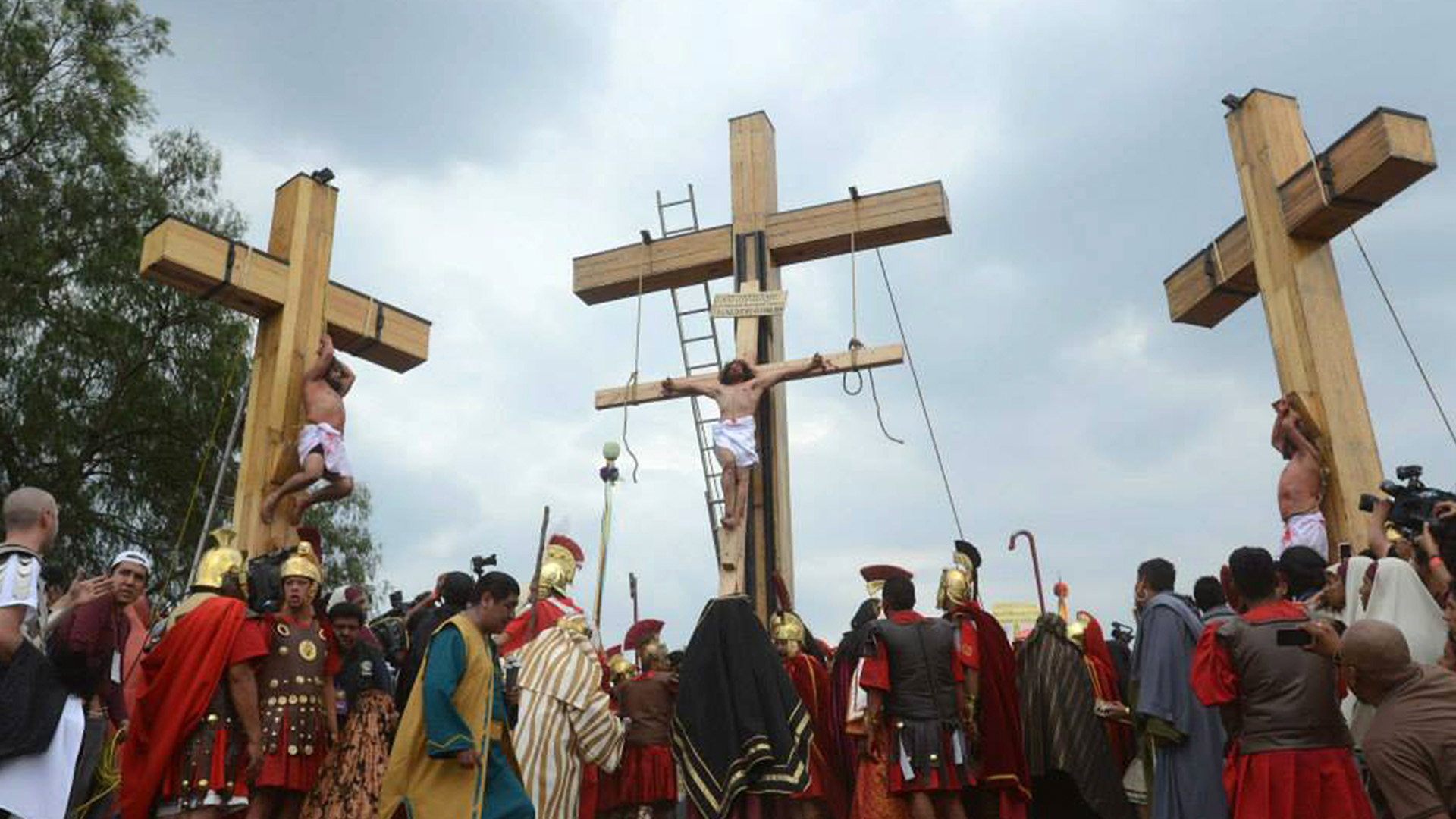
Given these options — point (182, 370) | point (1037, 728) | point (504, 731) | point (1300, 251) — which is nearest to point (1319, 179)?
point (1300, 251)

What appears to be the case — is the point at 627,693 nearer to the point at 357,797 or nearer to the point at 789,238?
the point at 357,797

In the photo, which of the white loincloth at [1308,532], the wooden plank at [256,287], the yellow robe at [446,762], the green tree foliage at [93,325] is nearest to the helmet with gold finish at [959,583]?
the white loincloth at [1308,532]

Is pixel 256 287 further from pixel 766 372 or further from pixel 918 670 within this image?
pixel 918 670

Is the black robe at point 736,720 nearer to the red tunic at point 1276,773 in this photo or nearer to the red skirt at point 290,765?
the red skirt at point 290,765

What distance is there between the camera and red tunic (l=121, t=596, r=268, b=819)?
207 inches

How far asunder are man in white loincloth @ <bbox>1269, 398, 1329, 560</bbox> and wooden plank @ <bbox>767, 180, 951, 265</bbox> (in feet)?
9.30

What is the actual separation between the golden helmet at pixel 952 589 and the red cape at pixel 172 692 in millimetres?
3708

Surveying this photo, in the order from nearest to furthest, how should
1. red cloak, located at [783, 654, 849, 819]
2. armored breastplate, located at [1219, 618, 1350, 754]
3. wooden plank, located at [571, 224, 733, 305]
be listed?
armored breastplate, located at [1219, 618, 1350, 754] < red cloak, located at [783, 654, 849, 819] < wooden plank, located at [571, 224, 733, 305]

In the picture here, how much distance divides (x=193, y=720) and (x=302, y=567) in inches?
35.2

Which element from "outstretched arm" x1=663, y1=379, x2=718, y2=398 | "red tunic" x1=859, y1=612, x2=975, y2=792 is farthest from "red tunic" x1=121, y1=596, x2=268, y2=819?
"outstretched arm" x1=663, y1=379, x2=718, y2=398

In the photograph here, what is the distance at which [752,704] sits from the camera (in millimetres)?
6305

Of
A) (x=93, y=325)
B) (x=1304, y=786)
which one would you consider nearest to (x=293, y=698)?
(x=1304, y=786)

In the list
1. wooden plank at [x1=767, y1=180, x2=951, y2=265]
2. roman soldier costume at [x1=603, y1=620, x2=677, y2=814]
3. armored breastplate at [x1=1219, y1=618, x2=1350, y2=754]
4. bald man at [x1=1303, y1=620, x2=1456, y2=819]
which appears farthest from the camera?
wooden plank at [x1=767, y1=180, x2=951, y2=265]

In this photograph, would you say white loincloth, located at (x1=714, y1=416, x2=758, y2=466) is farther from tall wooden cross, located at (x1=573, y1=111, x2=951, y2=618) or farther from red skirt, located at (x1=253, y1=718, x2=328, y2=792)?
red skirt, located at (x1=253, y1=718, x2=328, y2=792)
